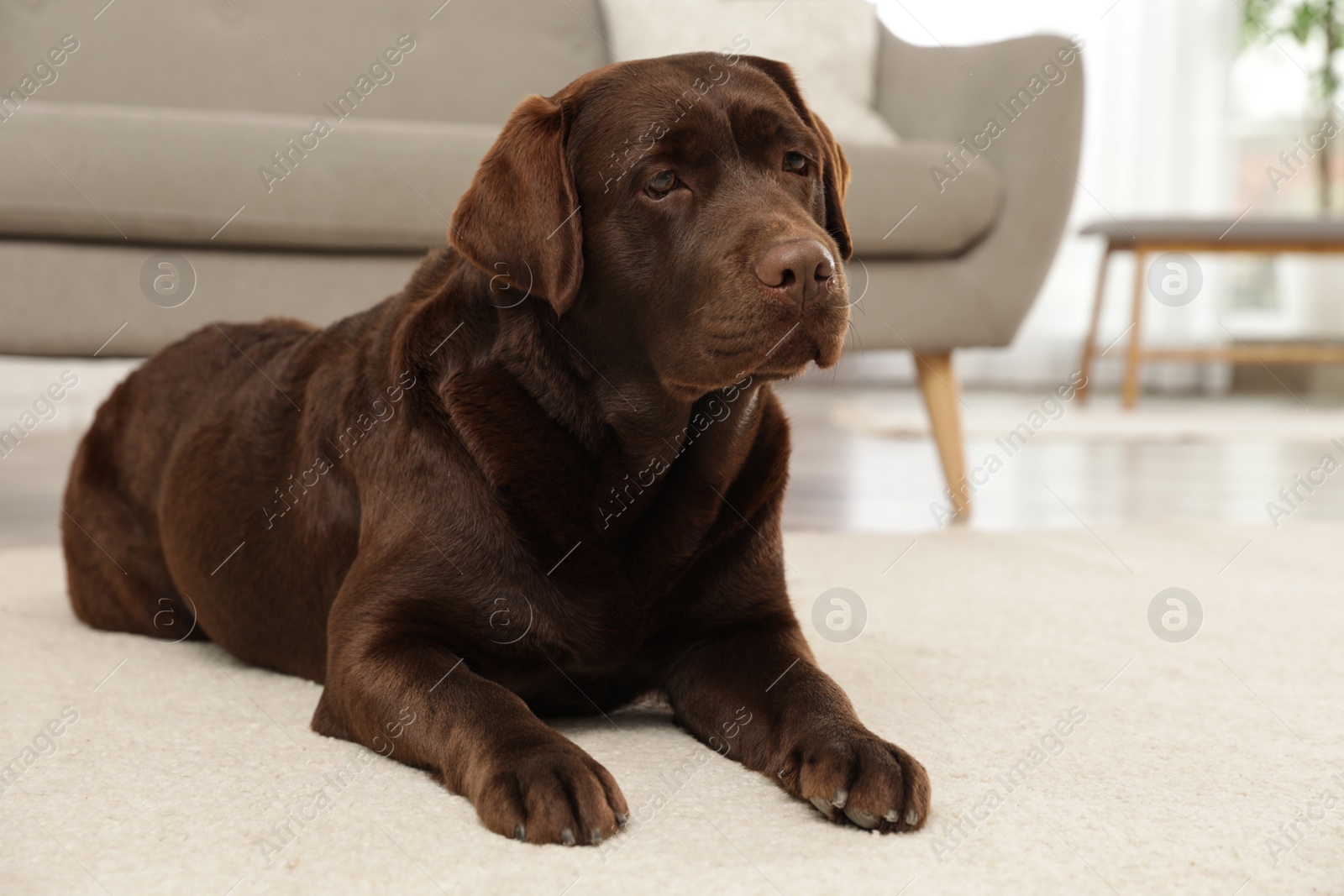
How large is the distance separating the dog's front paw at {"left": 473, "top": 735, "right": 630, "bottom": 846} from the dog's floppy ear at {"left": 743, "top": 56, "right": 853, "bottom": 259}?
914 mm

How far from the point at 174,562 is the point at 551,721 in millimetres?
745

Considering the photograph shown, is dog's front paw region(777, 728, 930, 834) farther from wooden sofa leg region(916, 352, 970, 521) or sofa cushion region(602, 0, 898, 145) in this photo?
sofa cushion region(602, 0, 898, 145)

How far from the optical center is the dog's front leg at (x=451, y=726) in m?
1.22

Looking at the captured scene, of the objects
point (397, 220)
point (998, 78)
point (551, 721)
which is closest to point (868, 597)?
point (551, 721)

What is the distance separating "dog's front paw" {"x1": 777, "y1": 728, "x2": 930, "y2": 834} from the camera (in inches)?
49.4

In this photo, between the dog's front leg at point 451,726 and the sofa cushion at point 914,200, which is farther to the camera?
the sofa cushion at point 914,200

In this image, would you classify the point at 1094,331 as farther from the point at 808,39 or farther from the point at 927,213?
the point at 927,213

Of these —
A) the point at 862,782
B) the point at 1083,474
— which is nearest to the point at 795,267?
the point at 862,782

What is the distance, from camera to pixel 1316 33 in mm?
7648

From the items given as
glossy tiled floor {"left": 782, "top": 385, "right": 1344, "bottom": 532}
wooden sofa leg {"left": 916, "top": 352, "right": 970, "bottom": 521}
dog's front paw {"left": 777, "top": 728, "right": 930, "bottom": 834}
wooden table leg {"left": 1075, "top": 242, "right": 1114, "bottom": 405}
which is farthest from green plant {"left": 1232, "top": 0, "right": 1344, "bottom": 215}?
dog's front paw {"left": 777, "top": 728, "right": 930, "bottom": 834}

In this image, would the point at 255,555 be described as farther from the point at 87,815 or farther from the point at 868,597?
the point at 868,597

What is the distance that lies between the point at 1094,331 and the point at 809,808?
6033mm

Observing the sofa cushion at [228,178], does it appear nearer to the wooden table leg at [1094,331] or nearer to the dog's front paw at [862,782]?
the dog's front paw at [862,782]

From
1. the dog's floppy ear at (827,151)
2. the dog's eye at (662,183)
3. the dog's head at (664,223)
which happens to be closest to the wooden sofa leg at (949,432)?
the dog's floppy ear at (827,151)
